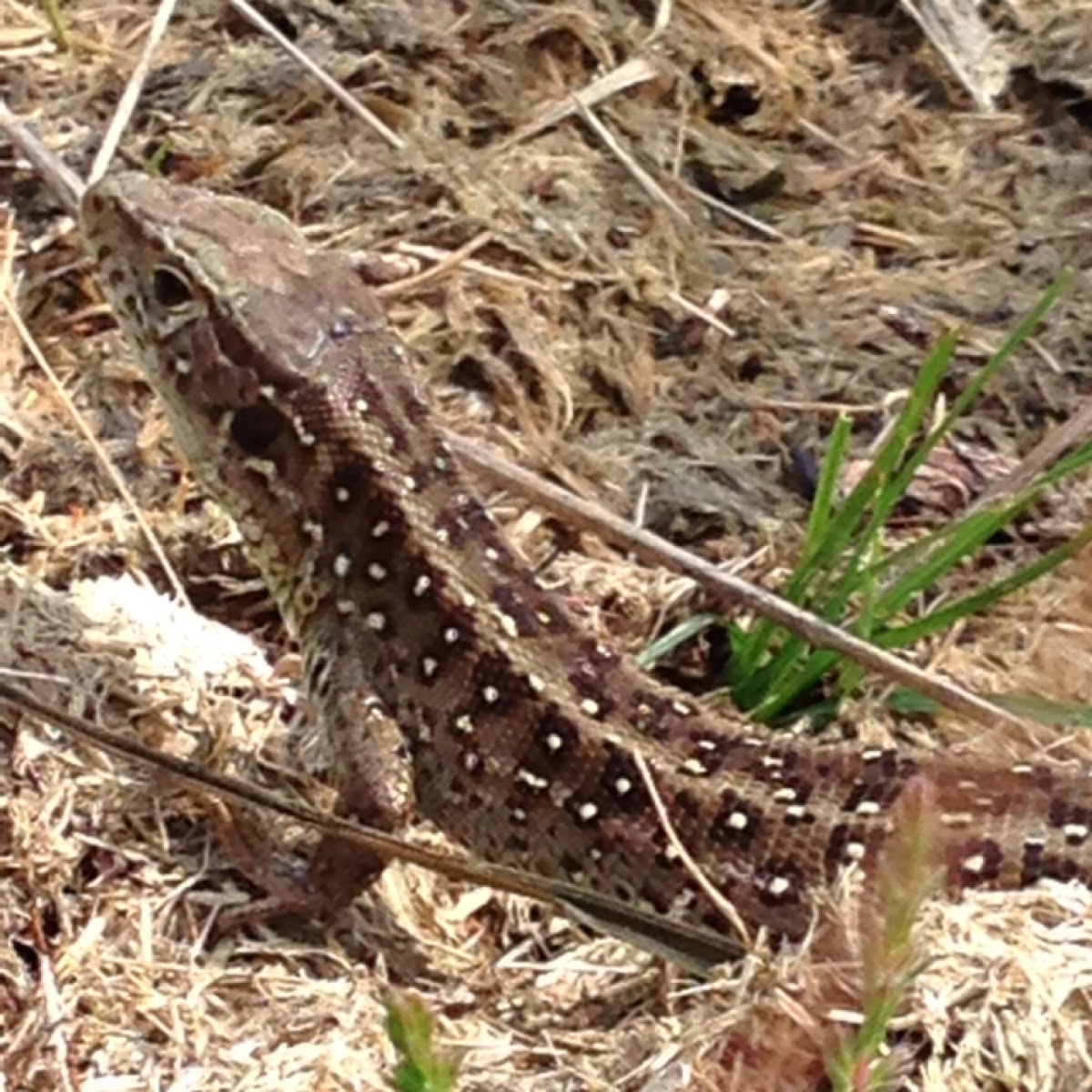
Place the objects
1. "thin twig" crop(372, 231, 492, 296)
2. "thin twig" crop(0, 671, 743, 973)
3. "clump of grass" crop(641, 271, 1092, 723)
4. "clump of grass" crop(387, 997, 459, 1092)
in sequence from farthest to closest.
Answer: "thin twig" crop(372, 231, 492, 296)
"clump of grass" crop(641, 271, 1092, 723)
"thin twig" crop(0, 671, 743, 973)
"clump of grass" crop(387, 997, 459, 1092)

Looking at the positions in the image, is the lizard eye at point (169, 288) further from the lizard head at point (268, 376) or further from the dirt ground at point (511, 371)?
the dirt ground at point (511, 371)

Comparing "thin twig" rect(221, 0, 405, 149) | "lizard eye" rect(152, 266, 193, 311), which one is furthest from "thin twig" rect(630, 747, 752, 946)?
"thin twig" rect(221, 0, 405, 149)

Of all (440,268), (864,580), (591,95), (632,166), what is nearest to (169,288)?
(440,268)

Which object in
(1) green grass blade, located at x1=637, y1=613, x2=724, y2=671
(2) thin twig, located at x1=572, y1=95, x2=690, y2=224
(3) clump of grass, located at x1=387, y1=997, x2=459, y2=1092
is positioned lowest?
(1) green grass blade, located at x1=637, y1=613, x2=724, y2=671

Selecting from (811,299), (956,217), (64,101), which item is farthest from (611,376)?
(64,101)

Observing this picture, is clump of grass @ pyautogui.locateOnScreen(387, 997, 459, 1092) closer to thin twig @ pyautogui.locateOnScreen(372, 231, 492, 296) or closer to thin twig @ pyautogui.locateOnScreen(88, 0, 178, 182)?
thin twig @ pyautogui.locateOnScreen(372, 231, 492, 296)

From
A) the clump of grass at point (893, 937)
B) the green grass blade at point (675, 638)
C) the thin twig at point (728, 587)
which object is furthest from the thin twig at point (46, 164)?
the clump of grass at point (893, 937)

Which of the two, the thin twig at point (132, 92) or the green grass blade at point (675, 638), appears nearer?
the green grass blade at point (675, 638)

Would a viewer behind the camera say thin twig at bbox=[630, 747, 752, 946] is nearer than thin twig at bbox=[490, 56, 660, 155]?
Yes
